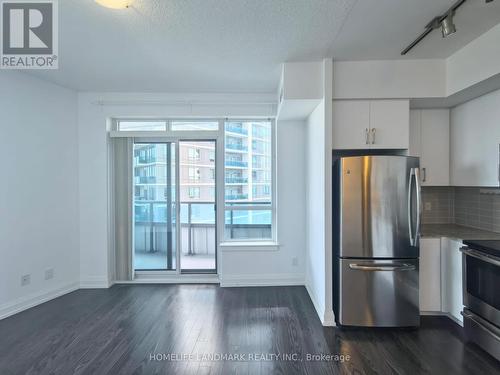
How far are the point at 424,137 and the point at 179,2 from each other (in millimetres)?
2849

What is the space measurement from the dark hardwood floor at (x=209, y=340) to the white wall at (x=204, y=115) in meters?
0.45

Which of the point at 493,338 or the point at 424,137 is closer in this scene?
the point at 493,338

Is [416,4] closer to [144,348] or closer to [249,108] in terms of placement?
[249,108]

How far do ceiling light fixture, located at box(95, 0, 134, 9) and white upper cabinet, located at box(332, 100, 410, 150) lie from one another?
1939mm

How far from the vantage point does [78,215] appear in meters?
3.54

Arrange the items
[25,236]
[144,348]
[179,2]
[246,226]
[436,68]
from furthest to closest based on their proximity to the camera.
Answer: [246,226], [25,236], [436,68], [144,348], [179,2]

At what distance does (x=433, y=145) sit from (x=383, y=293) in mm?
1785

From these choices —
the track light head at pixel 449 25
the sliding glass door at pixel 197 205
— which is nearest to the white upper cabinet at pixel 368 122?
the track light head at pixel 449 25

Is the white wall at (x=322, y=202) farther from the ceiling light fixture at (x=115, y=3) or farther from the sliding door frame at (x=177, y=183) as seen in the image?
the ceiling light fixture at (x=115, y=3)

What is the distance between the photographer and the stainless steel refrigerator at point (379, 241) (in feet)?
7.88

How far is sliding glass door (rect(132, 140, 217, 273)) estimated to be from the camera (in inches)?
147

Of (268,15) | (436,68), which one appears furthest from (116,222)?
(436,68)

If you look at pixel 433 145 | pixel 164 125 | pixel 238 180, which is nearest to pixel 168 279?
pixel 238 180

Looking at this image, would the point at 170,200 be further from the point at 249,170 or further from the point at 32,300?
the point at 32,300
